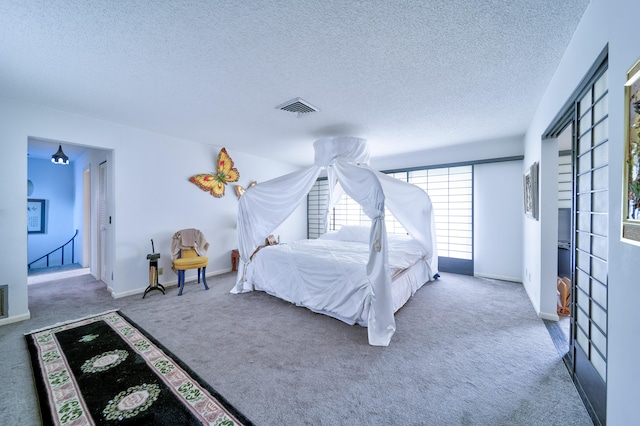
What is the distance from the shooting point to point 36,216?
5406 mm

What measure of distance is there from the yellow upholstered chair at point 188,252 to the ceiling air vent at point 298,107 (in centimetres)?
255

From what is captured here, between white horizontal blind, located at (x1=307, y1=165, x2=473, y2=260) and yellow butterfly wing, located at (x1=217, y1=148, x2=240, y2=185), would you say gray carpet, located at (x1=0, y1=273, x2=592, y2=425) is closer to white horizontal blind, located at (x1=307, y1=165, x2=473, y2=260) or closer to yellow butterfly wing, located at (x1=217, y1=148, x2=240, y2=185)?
white horizontal blind, located at (x1=307, y1=165, x2=473, y2=260)

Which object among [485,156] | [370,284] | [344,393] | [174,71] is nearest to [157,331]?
[344,393]

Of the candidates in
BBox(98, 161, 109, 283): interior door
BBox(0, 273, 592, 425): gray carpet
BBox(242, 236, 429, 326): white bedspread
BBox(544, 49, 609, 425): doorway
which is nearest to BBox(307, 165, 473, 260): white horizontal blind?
BBox(242, 236, 429, 326): white bedspread

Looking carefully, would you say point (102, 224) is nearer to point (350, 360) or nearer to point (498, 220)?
point (350, 360)

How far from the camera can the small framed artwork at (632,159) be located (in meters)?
0.95

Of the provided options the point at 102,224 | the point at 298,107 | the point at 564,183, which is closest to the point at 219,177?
the point at 102,224

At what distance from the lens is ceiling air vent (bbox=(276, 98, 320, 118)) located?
265cm

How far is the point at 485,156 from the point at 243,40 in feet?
14.4

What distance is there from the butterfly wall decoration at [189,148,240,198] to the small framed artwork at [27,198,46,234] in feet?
13.4

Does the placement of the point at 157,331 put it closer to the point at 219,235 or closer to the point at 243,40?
the point at 219,235

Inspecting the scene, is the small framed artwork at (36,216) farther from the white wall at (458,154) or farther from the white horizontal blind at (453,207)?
the white horizontal blind at (453,207)

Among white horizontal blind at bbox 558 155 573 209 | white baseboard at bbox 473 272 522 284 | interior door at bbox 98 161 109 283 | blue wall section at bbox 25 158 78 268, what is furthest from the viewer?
blue wall section at bbox 25 158 78 268

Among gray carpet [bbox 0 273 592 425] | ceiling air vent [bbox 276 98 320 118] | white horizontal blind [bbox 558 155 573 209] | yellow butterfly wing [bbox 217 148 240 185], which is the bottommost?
gray carpet [bbox 0 273 592 425]
